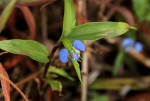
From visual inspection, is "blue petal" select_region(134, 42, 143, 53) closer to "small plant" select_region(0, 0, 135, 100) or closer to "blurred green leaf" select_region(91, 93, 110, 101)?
"blurred green leaf" select_region(91, 93, 110, 101)

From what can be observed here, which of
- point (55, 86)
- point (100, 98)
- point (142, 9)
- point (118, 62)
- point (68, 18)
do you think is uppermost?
point (68, 18)

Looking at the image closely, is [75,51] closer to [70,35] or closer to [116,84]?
[70,35]

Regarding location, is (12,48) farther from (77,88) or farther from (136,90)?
(136,90)

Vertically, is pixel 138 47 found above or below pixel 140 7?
below

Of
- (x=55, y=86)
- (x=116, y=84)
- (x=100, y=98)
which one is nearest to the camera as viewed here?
(x=55, y=86)

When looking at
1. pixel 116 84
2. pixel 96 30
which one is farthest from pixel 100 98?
pixel 96 30

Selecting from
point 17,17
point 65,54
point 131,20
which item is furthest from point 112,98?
point 65,54

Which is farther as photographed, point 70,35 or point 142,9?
point 142,9
